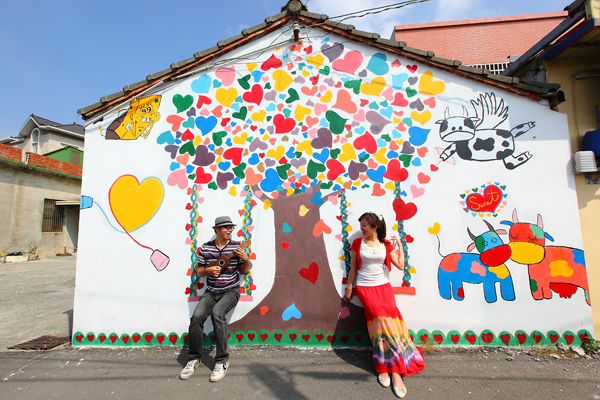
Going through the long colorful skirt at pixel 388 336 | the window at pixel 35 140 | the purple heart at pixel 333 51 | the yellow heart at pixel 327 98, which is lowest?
the long colorful skirt at pixel 388 336

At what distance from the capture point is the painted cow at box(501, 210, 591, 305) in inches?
158

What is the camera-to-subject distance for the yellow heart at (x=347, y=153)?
438 cm

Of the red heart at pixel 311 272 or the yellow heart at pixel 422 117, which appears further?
the yellow heart at pixel 422 117

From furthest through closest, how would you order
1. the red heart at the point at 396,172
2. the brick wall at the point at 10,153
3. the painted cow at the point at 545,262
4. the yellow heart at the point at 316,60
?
the brick wall at the point at 10,153 < the yellow heart at the point at 316,60 < the red heart at the point at 396,172 < the painted cow at the point at 545,262

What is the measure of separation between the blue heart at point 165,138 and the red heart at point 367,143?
2604 millimetres

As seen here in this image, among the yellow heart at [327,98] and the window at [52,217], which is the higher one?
the yellow heart at [327,98]

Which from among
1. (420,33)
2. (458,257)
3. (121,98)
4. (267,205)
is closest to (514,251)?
(458,257)

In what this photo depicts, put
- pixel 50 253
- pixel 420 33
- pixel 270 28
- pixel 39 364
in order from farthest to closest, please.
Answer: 1. pixel 50 253
2. pixel 420 33
3. pixel 270 28
4. pixel 39 364

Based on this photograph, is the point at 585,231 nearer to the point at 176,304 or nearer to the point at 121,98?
the point at 176,304

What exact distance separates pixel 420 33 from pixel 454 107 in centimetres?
1219

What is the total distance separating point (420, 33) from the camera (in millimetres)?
14383

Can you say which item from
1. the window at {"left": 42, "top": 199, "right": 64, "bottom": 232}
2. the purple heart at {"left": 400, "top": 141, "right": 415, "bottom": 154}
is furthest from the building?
the window at {"left": 42, "top": 199, "right": 64, "bottom": 232}

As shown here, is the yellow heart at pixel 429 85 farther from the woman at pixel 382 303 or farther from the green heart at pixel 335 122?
the woman at pixel 382 303

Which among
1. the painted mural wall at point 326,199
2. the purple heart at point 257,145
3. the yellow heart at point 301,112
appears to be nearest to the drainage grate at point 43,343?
the painted mural wall at point 326,199
